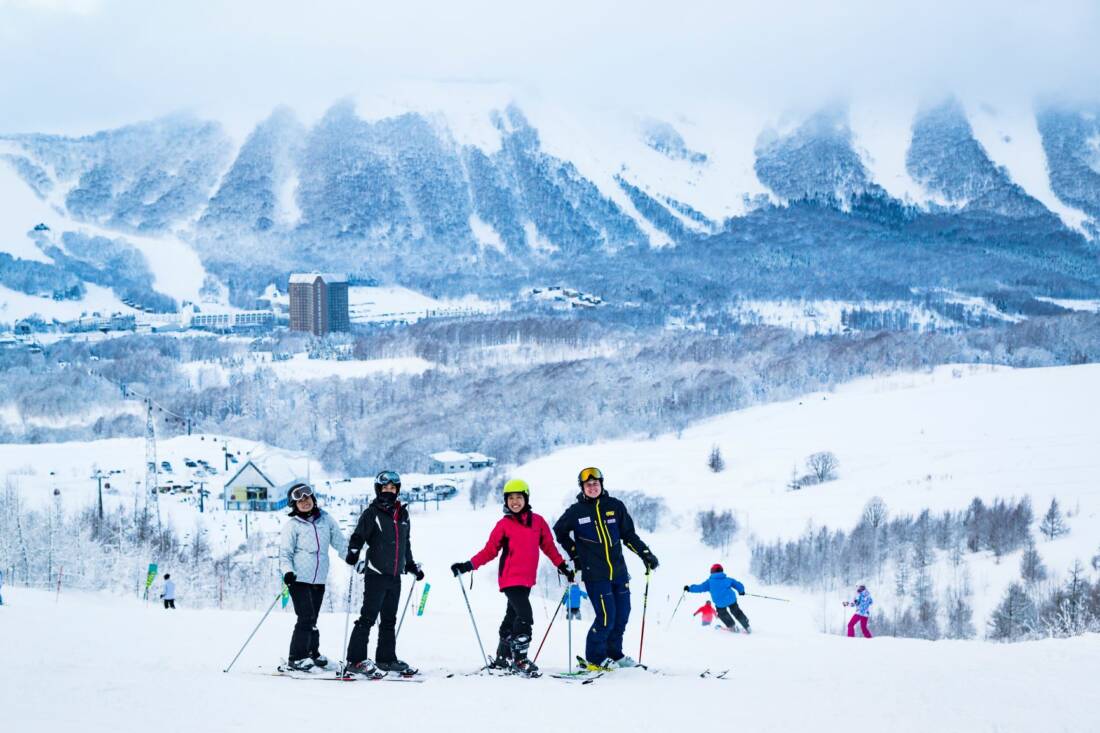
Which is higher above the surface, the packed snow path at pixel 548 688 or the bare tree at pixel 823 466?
the packed snow path at pixel 548 688

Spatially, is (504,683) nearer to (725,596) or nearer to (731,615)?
(725,596)

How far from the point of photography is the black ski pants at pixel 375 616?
11883 mm

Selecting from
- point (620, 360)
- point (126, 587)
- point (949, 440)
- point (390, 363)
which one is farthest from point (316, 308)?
point (126, 587)

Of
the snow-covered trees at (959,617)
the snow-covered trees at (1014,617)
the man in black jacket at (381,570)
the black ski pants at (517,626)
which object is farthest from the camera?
the snow-covered trees at (959,617)

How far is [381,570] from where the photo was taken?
1188 cm

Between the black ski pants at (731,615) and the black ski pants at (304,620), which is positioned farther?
the black ski pants at (731,615)

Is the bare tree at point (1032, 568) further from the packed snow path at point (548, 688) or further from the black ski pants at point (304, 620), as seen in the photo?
the black ski pants at point (304, 620)

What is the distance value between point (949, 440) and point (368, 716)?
6674 cm

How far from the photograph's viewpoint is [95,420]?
99750 millimetres

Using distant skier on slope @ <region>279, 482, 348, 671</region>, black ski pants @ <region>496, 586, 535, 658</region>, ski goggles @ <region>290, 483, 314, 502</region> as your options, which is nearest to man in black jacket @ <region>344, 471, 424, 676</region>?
distant skier on slope @ <region>279, 482, 348, 671</region>

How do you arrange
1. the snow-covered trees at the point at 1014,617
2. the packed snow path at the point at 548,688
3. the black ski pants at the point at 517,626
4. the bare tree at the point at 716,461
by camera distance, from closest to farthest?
the packed snow path at the point at 548,688 → the black ski pants at the point at 517,626 → the snow-covered trees at the point at 1014,617 → the bare tree at the point at 716,461

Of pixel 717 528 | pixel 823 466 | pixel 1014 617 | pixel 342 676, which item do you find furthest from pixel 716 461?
pixel 342 676

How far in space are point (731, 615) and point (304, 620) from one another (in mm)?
7641

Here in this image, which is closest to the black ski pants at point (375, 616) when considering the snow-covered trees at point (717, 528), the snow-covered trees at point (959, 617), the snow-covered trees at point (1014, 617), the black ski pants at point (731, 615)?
the black ski pants at point (731, 615)
